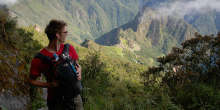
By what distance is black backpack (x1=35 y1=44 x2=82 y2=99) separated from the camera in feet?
9.52

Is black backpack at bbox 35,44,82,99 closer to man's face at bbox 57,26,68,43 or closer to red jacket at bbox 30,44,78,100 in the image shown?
red jacket at bbox 30,44,78,100

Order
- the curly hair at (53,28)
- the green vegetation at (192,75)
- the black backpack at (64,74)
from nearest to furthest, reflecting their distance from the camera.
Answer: the black backpack at (64,74), the curly hair at (53,28), the green vegetation at (192,75)

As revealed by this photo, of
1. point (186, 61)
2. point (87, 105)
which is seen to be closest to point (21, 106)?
point (87, 105)

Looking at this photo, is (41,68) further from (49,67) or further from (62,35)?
(62,35)

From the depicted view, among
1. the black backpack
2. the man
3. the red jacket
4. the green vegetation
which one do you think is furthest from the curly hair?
the green vegetation

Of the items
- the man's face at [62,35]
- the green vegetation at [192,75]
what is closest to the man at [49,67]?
the man's face at [62,35]

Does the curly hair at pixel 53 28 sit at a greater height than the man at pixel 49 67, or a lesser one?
greater

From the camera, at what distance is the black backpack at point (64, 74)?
2900mm

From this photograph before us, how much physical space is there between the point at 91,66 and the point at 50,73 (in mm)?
4940

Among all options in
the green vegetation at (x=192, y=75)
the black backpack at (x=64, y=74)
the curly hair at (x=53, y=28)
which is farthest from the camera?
the green vegetation at (x=192, y=75)

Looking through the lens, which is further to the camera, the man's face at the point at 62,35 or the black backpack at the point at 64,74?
the man's face at the point at 62,35

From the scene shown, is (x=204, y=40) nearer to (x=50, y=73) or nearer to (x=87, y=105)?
(x=87, y=105)

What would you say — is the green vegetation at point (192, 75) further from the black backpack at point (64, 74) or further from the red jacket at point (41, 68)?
the red jacket at point (41, 68)

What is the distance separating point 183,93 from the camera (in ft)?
19.6
